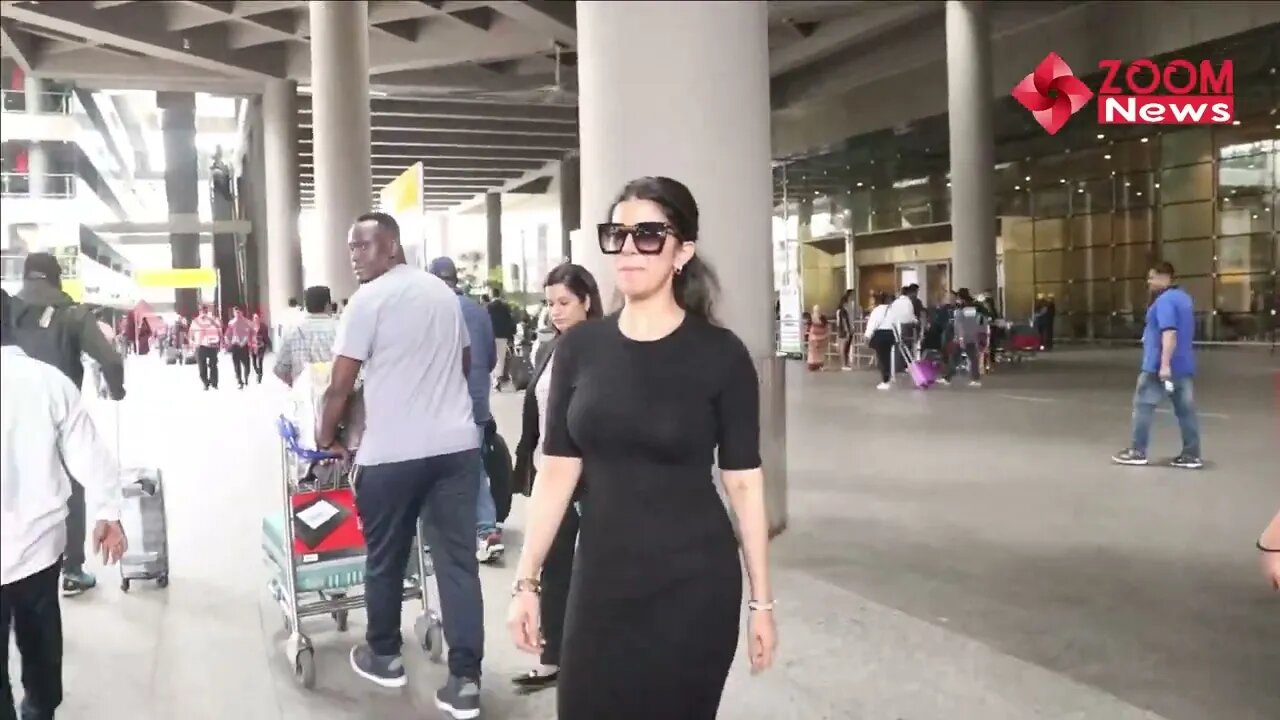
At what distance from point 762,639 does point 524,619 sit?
565 millimetres

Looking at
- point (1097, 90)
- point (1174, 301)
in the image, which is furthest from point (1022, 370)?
point (1174, 301)

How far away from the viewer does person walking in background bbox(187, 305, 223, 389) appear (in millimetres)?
22672

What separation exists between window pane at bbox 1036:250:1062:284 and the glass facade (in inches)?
1.7

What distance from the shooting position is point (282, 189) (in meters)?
34.7

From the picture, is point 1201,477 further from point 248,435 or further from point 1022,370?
point 1022,370

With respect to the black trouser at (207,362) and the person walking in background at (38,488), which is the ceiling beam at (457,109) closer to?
the black trouser at (207,362)

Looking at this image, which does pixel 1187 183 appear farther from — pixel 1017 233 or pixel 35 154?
pixel 35 154

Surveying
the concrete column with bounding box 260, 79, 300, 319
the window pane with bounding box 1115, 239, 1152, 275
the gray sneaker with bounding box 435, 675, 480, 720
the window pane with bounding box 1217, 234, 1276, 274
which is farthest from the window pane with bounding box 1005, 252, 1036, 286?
the gray sneaker with bounding box 435, 675, 480, 720

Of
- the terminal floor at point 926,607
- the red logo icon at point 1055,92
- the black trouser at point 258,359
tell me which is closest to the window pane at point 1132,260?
the red logo icon at point 1055,92

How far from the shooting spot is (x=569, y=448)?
8.77 ft

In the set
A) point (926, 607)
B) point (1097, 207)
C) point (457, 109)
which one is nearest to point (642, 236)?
point (926, 607)

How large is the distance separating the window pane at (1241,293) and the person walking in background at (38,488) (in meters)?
29.8

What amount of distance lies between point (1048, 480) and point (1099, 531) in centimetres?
207

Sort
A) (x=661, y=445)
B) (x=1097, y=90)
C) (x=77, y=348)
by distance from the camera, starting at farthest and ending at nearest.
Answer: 1. (x=1097, y=90)
2. (x=77, y=348)
3. (x=661, y=445)
